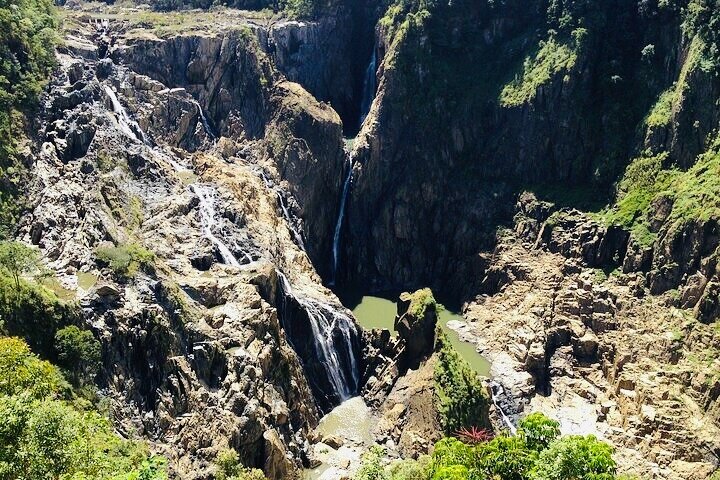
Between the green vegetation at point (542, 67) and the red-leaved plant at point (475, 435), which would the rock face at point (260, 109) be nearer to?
the green vegetation at point (542, 67)

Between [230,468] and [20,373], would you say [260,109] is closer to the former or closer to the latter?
[230,468]

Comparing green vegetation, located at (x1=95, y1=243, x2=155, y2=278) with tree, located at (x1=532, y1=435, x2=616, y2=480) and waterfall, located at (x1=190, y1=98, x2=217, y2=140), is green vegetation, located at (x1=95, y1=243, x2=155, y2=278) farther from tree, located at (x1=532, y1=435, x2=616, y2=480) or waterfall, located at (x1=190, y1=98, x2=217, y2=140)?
tree, located at (x1=532, y1=435, x2=616, y2=480)

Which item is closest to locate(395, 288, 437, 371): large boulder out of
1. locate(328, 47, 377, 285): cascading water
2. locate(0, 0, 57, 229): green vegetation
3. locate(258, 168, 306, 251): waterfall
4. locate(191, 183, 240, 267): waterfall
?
locate(191, 183, 240, 267): waterfall

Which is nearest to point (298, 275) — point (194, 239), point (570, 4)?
point (194, 239)

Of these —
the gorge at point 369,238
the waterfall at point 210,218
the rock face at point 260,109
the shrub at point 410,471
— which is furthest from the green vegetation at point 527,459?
the rock face at point 260,109

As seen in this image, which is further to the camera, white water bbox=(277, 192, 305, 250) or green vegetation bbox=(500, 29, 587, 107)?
green vegetation bbox=(500, 29, 587, 107)

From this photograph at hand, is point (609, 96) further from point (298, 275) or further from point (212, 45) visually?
point (212, 45)

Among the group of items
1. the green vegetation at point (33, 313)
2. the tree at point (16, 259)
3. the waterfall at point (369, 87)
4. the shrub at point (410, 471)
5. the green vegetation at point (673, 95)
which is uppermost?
the green vegetation at point (673, 95)
